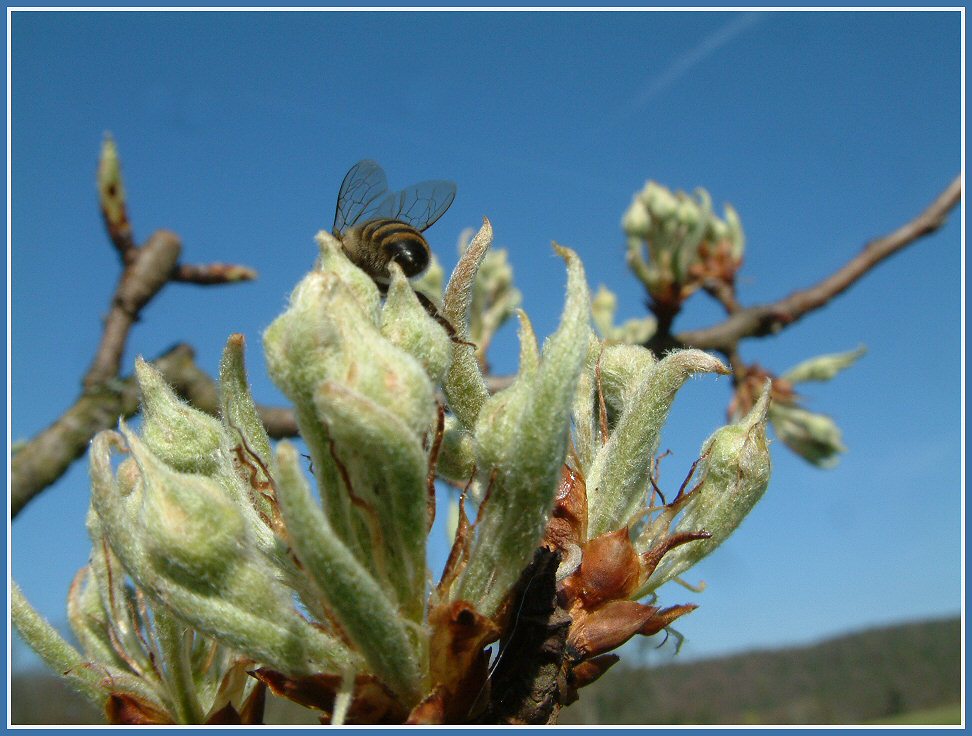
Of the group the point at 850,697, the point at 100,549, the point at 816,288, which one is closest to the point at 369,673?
the point at 100,549

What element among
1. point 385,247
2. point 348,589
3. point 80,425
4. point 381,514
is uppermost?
point 385,247

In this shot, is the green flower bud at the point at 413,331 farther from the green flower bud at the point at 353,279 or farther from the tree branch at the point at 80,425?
the tree branch at the point at 80,425

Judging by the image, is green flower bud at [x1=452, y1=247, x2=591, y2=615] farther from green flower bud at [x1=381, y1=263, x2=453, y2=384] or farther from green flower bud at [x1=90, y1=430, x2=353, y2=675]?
green flower bud at [x1=90, y1=430, x2=353, y2=675]

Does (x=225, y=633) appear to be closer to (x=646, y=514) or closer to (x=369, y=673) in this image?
(x=369, y=673)

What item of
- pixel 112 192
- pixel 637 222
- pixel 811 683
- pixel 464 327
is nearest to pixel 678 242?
pixel 637 222

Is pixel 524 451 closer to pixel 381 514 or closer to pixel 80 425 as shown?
pixel 381 514
